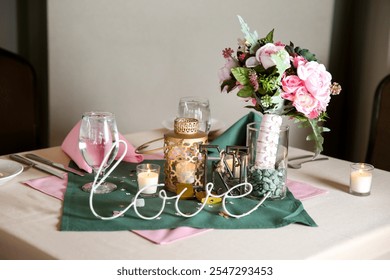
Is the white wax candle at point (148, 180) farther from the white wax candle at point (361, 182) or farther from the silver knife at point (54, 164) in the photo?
the white wax candle at point (361, 182)

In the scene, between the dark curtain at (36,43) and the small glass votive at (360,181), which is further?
the dark curtain at (36,43)

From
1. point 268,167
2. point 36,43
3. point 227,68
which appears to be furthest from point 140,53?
point 268,167

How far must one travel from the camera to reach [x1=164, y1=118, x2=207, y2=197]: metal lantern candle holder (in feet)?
4.72

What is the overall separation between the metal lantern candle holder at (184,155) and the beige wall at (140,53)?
54.6 inches

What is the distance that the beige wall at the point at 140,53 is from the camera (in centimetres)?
272

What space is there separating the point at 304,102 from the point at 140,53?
1535 millimetres

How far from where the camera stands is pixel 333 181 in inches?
63.2

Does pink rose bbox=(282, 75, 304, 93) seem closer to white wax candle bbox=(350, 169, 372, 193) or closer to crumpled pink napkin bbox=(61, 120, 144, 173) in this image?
white wax candle bbox=(350, 169, 372, 193)

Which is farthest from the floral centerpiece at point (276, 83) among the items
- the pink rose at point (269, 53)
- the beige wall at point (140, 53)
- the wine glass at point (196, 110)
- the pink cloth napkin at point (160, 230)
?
the beige wall at point (140, 53)

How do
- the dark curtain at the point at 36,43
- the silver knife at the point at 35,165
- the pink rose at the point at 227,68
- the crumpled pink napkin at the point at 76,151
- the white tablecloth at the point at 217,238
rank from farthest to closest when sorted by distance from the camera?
the dark curtain at the point at 36,43, the crumpled pink napkin at the point at 76,151, the silver knife at the point at 35,165, the pink rose at the point at 227,68, the white tablecloth at the point at 217,238

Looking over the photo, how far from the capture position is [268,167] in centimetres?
144

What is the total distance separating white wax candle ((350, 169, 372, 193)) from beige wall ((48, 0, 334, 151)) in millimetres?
1357

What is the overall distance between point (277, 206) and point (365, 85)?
5.98 feet

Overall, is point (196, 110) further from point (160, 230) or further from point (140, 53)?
point (140, 53)
